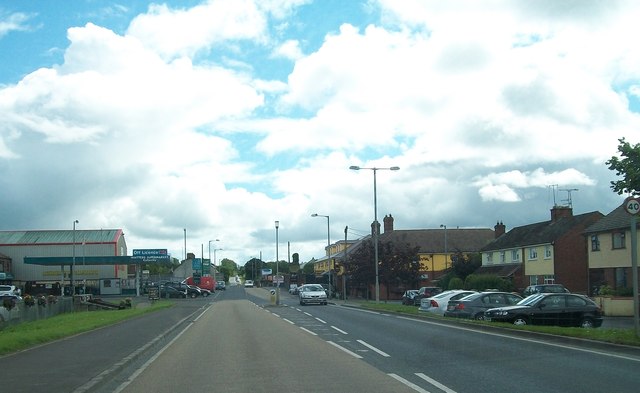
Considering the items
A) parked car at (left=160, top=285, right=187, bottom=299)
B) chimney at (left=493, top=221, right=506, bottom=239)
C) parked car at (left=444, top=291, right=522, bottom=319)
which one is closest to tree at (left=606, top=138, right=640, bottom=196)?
parked car at (left=444, top=291, right=522, bottom=319)

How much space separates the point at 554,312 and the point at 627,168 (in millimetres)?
6386

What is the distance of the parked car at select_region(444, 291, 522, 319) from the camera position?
28.5 meters

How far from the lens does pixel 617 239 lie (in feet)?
152

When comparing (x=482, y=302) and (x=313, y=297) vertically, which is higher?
(x=482, y=302)

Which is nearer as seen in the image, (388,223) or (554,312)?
(554,312)

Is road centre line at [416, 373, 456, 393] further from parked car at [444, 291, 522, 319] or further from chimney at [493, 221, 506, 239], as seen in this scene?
chimney at [493, 221, 506, 239]

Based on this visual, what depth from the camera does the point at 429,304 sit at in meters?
35.4

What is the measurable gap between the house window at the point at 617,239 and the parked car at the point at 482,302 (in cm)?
2026

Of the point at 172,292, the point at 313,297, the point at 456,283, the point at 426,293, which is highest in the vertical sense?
→ the point at 456,283

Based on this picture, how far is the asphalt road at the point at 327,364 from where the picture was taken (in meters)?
11.6

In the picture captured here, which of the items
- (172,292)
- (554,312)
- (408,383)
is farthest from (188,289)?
(408,383)

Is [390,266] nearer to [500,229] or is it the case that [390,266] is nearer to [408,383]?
[500,229]

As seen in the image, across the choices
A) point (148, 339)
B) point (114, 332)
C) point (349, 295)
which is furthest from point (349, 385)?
point (349, 295)

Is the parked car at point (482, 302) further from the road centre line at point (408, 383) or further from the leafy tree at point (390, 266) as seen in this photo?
the leafy tree at point (390, 266)
